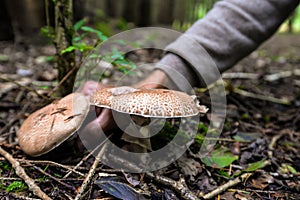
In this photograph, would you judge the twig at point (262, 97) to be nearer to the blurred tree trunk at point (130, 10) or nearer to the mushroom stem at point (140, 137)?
the mushroom stem at point (140, 137)

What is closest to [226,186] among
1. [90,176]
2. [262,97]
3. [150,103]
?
[150,103]

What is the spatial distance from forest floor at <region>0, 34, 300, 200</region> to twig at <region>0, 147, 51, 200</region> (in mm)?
22

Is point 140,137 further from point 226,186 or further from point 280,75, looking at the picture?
point 280,75

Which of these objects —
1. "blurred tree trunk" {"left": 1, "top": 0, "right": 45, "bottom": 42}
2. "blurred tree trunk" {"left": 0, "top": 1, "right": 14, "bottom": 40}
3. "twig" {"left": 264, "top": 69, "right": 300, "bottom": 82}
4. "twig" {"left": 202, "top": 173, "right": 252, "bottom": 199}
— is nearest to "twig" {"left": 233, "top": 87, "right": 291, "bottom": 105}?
"twig" {"left": 264, "top": 69, "right": 300, "bottom": 82}

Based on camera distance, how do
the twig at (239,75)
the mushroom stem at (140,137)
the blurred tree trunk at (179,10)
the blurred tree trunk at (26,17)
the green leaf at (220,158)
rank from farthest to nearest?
the blurred tree trunk at (179,10) → the blurred tree trunk at (26,17) → the twig at (239,75) → the green leaf at (220,158) → the mushroom stem at (140,137)

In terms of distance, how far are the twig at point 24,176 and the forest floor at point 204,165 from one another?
0.02m

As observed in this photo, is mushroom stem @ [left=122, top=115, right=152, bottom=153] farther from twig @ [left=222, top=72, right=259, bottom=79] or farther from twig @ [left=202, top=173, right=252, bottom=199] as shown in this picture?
twig @ [left=222, top=72, right=259, bottom=79]

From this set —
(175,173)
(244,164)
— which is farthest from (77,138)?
(244,164)

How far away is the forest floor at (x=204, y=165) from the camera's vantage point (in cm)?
160

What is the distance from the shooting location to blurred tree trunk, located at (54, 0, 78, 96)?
2242mm

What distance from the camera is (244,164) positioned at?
2.00 meters

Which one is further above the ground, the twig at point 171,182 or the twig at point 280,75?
the twig at point 171,182

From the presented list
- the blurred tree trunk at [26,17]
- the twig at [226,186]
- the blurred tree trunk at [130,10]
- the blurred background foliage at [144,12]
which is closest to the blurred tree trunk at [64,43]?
the twig at [226,186]

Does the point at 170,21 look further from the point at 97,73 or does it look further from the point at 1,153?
the point at 1,153
